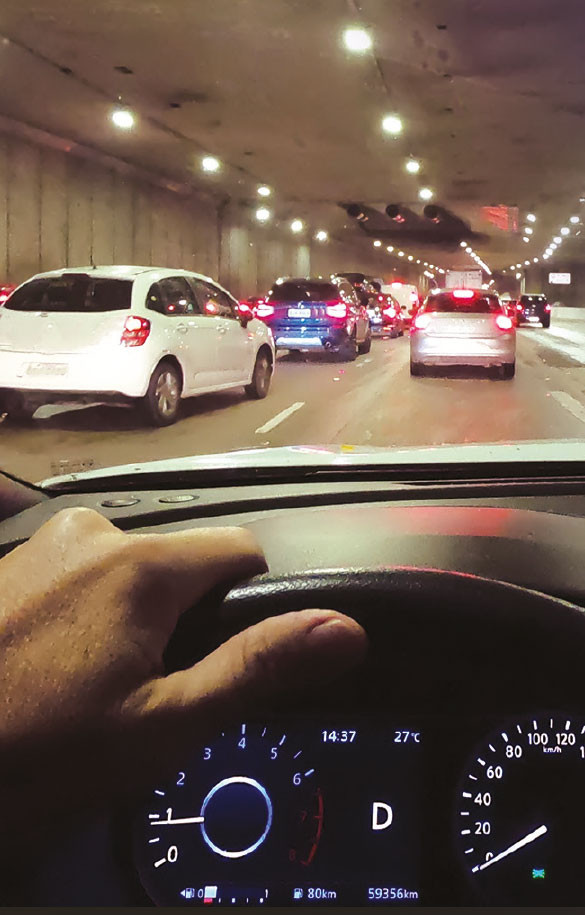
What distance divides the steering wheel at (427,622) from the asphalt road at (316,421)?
5.44 metres

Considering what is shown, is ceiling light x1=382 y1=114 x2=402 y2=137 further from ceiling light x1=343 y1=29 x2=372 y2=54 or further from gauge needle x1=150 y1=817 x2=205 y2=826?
gauge needle x1=150 y1=817 x2=205 y2=826

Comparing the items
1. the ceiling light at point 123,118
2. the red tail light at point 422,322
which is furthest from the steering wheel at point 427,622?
the ceiling light at point 123,118

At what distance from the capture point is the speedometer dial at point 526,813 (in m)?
2.30

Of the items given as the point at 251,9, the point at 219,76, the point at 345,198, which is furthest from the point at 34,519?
the point at 345,198

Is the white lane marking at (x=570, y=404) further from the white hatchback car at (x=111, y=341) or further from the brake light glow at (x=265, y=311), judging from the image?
the brake light glow at (x=265, y=311)

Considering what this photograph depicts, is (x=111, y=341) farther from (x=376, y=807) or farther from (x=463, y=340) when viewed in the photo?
(x=376, y=807)

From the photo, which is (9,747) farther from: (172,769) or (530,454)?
(530,454)

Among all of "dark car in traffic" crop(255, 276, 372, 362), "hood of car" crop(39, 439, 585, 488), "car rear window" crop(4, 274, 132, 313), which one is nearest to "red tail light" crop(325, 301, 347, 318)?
"dark car in traffic" crop(255, 276, 372, 362)

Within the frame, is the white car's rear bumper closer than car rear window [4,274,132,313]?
Yes

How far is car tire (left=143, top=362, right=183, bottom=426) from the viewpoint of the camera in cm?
1211

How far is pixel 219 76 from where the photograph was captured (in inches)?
713

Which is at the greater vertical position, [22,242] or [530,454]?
[22,242]

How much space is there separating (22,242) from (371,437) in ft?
62.2

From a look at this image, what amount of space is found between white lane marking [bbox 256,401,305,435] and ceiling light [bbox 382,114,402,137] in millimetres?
10647
